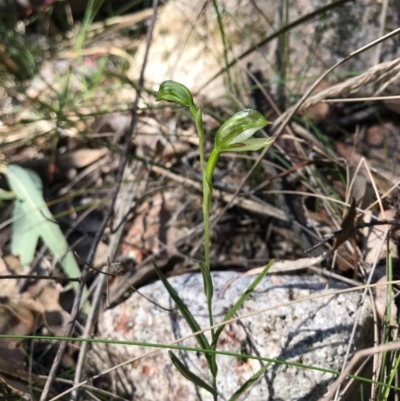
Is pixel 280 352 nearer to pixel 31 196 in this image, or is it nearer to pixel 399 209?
pixel 399 209

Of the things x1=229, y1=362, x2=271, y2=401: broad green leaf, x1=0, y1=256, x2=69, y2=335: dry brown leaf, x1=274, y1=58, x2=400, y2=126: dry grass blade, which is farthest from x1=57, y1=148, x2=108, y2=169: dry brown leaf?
x1=229, y1=362, x2=271, y2=401: broad green leaf

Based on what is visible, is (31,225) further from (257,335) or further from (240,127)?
(240,127)

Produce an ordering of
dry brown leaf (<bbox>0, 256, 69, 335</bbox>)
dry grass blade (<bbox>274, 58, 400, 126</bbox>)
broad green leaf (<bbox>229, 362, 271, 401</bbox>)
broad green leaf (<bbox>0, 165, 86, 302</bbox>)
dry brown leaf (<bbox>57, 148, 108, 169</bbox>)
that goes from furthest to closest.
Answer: dry brown leaf (<bbox>57, 148, 108, 169</bbox>) → broad green leaf (<bbox>0, 165, 86, 302</bbox>) → dry brown leaf (<bbox>0, 256, 69, 335</bbox>) → dry grass blade (<bbox>274, 58, 400, 126</bbox>) → broad green leaf (<bbox>229, 362, 271, 401</bbox>)

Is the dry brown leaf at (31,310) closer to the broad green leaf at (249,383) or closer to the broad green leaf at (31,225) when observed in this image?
the broad green leaf at (31,225)

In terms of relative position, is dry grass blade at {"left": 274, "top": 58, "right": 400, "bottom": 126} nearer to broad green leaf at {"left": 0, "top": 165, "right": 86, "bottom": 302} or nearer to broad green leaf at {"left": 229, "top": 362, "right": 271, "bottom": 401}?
broad green leaf at {"left": 229, "top": 362, "right": 271, "bottom": 401}

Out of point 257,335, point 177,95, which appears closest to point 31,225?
point 257,335

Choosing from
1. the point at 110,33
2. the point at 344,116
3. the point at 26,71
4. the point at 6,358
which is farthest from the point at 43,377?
the point at 110,33
